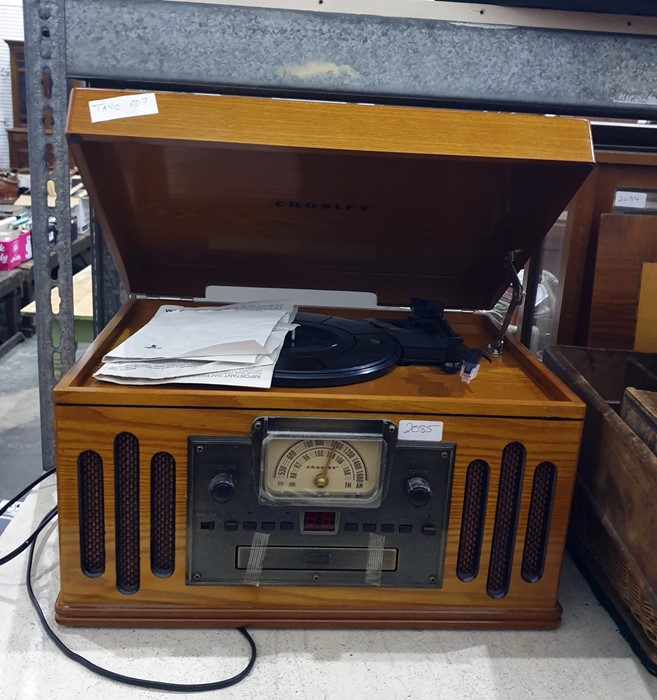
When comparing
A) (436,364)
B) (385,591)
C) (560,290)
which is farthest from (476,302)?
(385,591)

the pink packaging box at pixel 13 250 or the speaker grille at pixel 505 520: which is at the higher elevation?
the speaker grille at pixel 505 520

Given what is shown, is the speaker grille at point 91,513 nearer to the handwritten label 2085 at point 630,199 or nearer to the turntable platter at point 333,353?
the turntable platter at point 333,353

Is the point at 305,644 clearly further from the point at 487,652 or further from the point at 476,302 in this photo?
the point at 476,302

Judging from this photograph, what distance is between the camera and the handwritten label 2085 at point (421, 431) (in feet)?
2.79

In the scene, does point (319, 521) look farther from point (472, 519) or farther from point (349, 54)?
point (349, 54)

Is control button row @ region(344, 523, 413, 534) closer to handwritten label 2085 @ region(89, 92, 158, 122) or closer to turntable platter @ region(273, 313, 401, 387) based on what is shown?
turntable platter @ region(273, 313, 401, 387)

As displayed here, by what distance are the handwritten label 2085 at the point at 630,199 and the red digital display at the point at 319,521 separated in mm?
746

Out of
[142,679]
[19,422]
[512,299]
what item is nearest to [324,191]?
[512,299]

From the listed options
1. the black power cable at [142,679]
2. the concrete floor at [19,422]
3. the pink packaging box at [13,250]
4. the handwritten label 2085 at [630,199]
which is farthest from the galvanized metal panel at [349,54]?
the pink packaging box at [13,250]

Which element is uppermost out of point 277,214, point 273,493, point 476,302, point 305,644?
point 277,214

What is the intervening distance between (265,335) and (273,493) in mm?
214

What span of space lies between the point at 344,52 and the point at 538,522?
2.10ft

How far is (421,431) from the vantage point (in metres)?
0.85

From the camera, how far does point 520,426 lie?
860 millimetres
